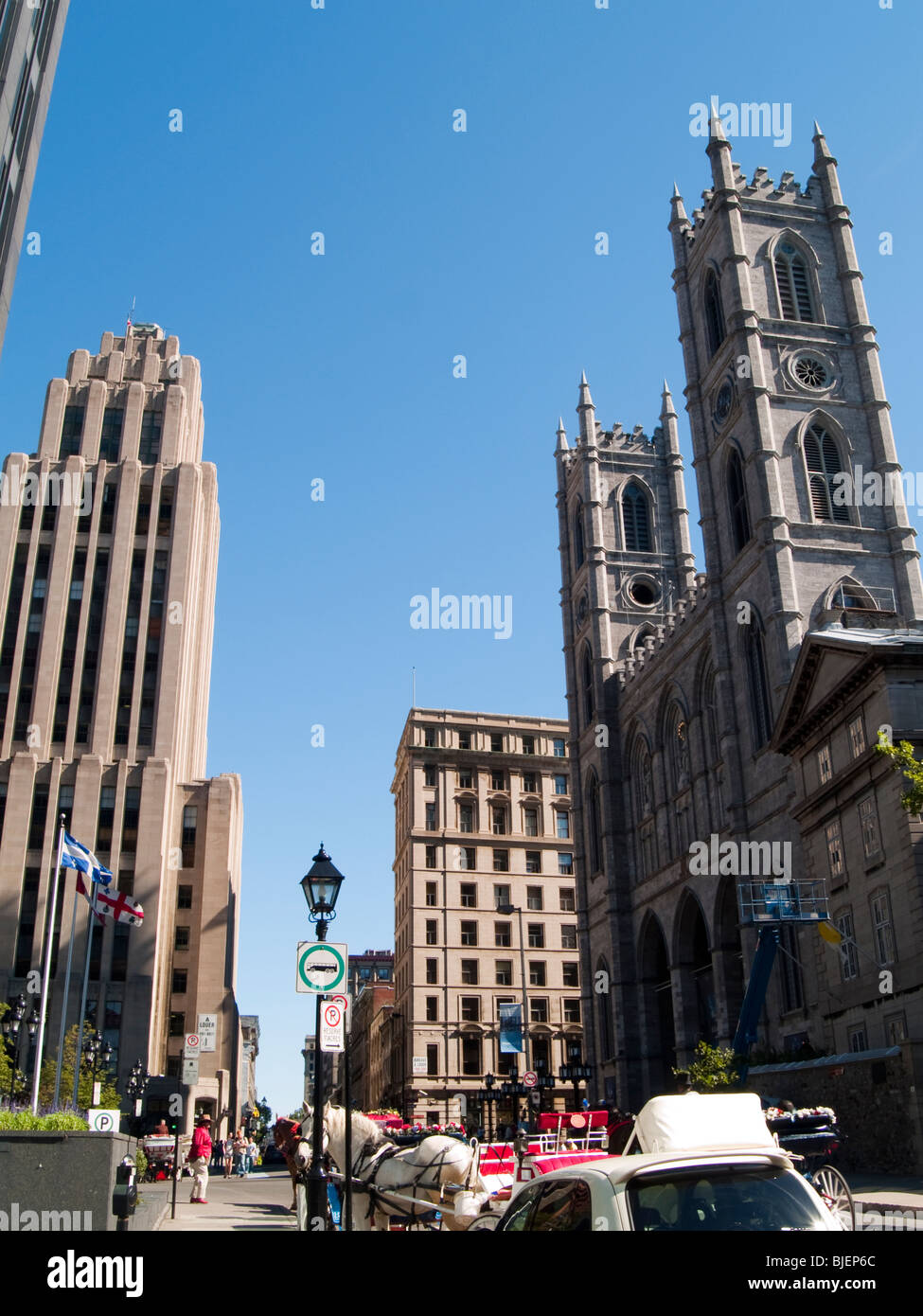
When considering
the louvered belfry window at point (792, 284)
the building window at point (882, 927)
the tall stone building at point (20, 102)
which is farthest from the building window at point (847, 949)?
the louvered belfry window at point (792, 284)

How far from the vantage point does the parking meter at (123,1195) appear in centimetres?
1270

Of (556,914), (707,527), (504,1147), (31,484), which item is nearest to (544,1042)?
(556,914)

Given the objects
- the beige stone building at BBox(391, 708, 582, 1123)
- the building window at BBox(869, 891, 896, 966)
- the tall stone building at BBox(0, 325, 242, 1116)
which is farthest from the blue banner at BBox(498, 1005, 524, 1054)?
the building window at BBox(869, 891, 896, 966)

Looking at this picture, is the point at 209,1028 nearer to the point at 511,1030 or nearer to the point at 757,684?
the point at 511,1030

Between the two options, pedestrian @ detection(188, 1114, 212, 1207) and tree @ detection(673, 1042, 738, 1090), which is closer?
pedestrian @ detection(188, 1114, 212, 1207)

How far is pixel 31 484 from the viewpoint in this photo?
83.1m

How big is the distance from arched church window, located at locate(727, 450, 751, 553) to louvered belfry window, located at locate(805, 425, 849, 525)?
10.3 ft

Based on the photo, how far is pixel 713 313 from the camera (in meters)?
57.2

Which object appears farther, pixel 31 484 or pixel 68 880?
pixel 31 484

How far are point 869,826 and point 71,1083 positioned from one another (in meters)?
41.2

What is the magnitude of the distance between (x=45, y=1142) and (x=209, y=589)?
93.0m

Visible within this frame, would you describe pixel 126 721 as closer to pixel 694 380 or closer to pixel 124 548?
pixel 124 548

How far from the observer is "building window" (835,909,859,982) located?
32.6m

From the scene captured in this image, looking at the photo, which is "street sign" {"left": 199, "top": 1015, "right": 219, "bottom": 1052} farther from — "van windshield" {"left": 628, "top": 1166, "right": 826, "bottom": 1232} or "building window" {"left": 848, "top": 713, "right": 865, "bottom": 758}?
"van windshield" {"left": 628, "top": 1166, "right": 826, "bottom": 1232}
